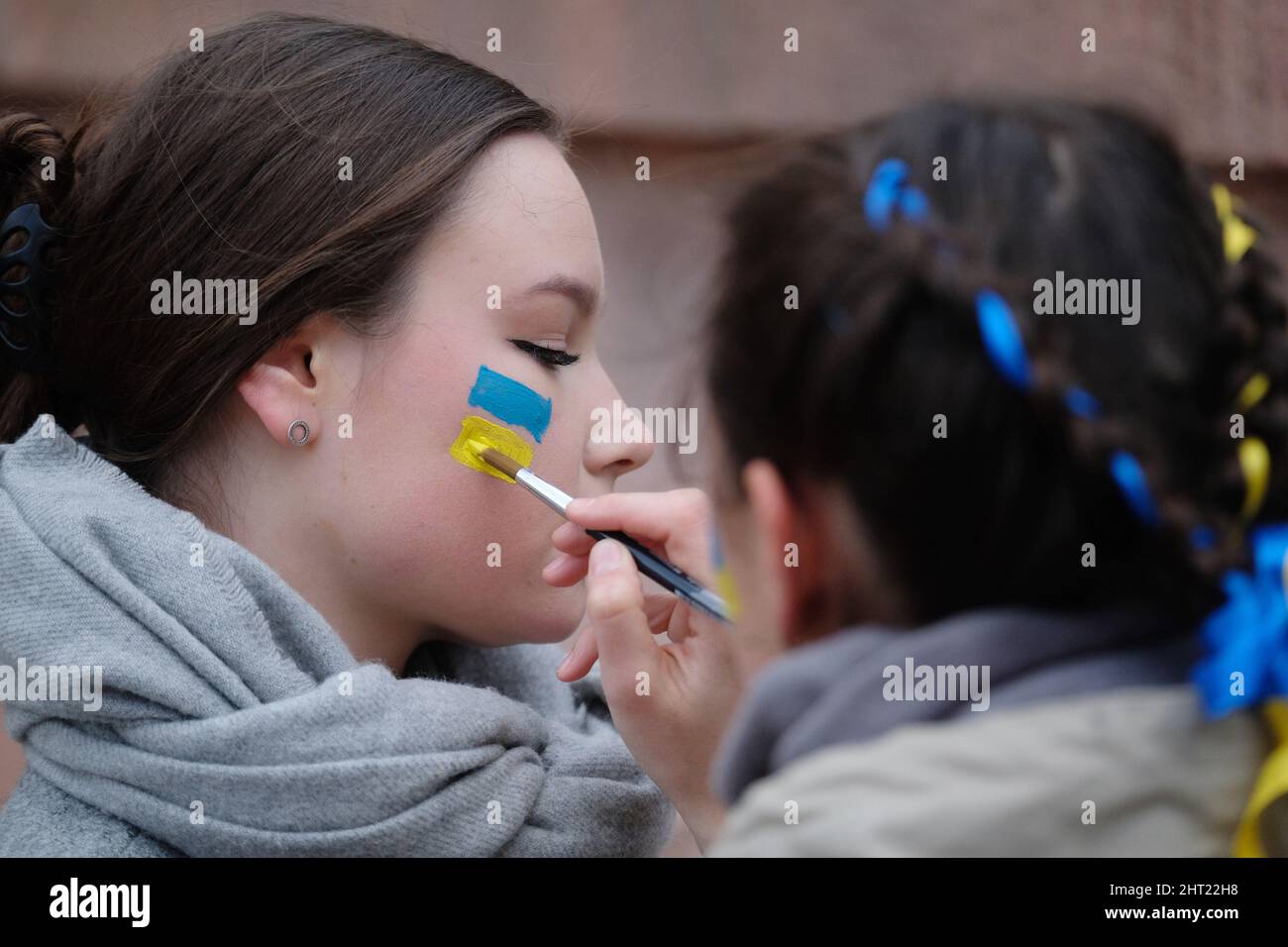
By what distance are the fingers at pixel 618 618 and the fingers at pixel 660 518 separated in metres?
0.02

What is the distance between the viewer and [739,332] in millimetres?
672

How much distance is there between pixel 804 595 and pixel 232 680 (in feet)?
1.64

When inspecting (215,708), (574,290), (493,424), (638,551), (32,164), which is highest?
(32,164)

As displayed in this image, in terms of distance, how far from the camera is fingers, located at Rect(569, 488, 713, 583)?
97 cm

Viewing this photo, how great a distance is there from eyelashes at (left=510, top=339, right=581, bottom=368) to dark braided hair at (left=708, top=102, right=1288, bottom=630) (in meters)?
0.46

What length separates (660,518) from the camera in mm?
974

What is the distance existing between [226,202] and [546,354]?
0.96ft

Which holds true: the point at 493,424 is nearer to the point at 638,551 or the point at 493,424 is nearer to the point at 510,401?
the point at 510,401

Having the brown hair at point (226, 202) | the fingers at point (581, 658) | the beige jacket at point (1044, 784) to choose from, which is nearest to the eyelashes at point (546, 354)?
the brown hair at point (226, 202)

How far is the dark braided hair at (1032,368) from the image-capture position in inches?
23.0

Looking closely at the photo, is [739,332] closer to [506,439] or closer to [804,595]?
[804,595]

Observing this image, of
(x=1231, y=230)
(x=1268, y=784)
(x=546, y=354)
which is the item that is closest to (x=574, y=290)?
(x=546, y=354)

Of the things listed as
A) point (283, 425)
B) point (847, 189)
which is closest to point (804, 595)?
point (847, 189)

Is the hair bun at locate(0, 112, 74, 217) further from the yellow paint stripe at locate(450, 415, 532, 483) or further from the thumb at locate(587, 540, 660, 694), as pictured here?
the thumb at locate(587, 540, 660, 694)
